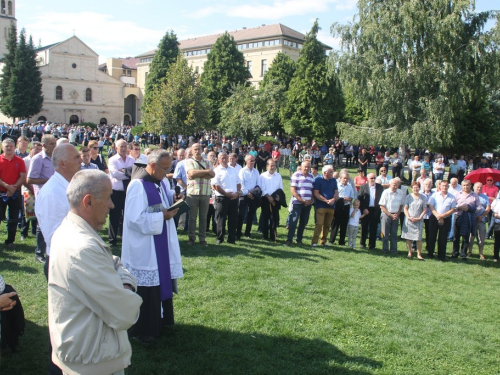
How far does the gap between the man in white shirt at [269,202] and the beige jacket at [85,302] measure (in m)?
7.75

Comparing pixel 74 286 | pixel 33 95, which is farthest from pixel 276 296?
pixel 33 95

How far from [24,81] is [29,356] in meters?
62.1

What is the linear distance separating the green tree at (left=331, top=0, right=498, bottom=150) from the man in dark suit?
16.9 m

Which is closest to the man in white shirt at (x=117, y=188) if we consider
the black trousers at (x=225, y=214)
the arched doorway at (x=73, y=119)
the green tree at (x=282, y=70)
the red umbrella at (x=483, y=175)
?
the black trousers at (x=225, y=214)

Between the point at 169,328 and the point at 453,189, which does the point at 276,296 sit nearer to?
the point at 169,328

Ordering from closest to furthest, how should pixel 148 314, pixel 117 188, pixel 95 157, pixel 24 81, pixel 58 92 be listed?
pixel 148 314
pixel 117 188
pixel 95 157
pixel 24 81
pixel 58 92

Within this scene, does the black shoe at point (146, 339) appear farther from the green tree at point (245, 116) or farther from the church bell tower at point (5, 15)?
the church bell tower at point (5, 15)

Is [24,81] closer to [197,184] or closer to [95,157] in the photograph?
[95,157]

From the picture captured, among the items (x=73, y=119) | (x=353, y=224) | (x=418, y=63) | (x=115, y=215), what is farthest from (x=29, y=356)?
(x=73, y=119)

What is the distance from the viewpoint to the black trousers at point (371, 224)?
10.5 metres

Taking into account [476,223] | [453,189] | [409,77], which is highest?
[409,77]

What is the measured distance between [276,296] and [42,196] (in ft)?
12.2

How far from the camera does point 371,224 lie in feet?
34.6

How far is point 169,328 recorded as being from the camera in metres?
5.25
